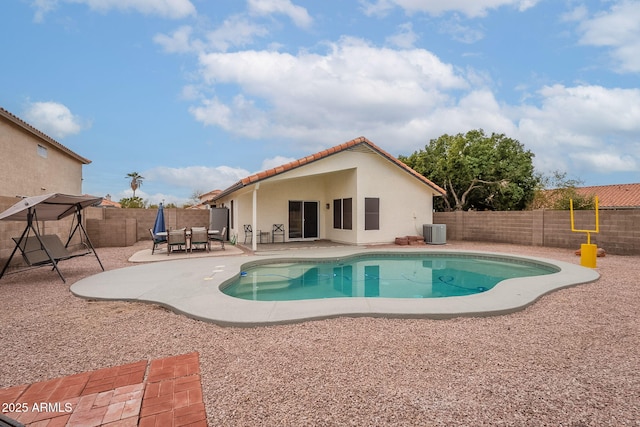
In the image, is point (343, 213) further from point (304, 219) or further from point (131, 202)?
point (131, 202)

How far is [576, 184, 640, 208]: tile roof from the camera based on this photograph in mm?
26050

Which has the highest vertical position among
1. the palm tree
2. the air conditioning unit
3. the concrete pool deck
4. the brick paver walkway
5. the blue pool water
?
the palm tree

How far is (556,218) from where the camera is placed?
521 inches

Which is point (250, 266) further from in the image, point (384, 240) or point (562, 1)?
point (562, 1)

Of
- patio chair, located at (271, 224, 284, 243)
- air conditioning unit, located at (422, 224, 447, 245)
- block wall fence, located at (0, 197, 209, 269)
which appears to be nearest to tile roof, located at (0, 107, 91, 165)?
block wall fence, located at (0, 197, 209, 269)

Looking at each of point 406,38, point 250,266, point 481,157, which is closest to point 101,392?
point 250,266

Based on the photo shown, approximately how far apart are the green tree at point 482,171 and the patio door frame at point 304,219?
12146 millimetres

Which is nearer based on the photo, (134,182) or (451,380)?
(451,380)

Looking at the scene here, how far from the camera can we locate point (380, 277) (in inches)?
354

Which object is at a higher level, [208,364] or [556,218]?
[556,218]

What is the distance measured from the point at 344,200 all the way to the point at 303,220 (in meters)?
2.50

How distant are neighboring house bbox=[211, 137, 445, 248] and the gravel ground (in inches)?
359

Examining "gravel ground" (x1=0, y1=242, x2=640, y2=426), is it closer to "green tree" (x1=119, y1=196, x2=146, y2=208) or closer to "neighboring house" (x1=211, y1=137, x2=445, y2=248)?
"neighboring house" (x1=211, y1=137, x2=445, y2=248)

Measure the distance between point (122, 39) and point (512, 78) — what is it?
16154mm
